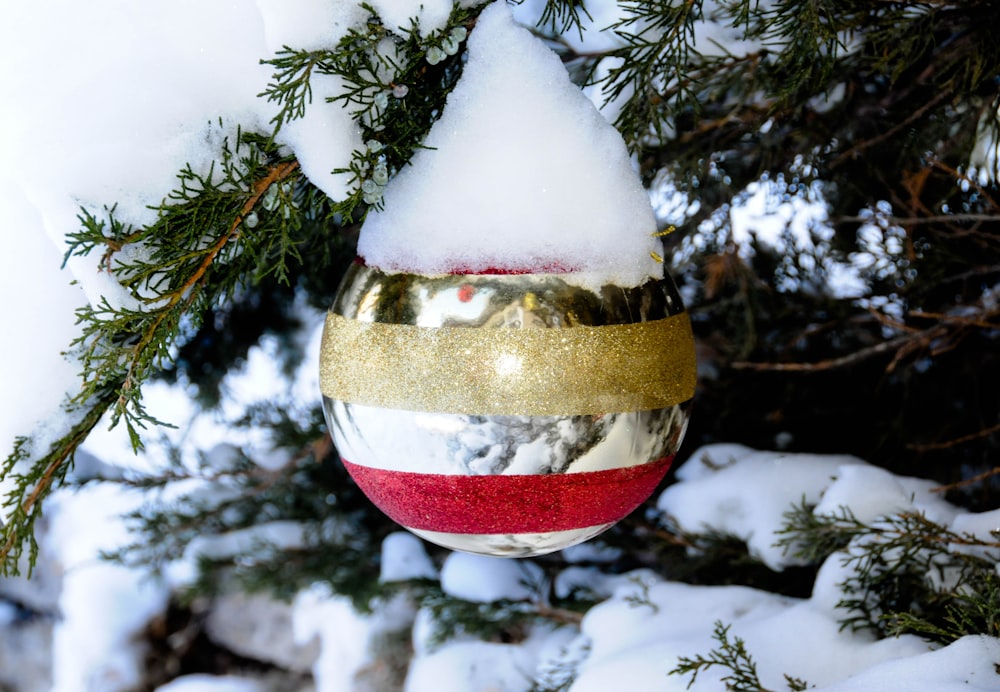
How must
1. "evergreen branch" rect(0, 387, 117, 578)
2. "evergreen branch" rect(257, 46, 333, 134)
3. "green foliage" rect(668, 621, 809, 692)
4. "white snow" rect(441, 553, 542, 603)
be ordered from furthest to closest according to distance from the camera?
"white snow" rect(441, 553, 542, 603) → "green foliage" rect(668, 621, 809, 692) → "evergreen branch" rect(0, 387, 117, 578) → "evergreen branch" rect(257, 46, 333, 134)

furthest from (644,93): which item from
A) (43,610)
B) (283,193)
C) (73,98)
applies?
(43,610)

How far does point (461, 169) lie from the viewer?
738 millimetres

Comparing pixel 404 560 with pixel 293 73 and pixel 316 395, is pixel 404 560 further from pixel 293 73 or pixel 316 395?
pixel 293 73

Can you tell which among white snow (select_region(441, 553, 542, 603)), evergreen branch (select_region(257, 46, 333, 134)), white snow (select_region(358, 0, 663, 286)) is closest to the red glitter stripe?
→ white snow (select_region(358, 0, 663, 286))

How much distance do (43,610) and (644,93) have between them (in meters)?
2.16

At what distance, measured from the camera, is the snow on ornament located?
71cm

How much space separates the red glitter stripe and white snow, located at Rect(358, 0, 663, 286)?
17cm

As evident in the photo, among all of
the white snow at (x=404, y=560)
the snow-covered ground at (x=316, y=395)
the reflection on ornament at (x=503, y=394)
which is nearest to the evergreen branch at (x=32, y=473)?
the snow-covered ground at (x=316, y=395)

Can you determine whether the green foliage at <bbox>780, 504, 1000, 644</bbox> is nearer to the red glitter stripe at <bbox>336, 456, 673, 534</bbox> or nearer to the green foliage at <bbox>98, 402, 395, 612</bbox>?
the red glitter stripe at <bbox>336, 456, 673, 534</bbox>

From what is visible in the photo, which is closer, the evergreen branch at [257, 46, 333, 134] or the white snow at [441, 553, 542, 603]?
the evergreen branch at [257, 46, 333, 134]

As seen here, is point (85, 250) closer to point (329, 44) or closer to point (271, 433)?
point (329, 44)

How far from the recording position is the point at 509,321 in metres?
0.71

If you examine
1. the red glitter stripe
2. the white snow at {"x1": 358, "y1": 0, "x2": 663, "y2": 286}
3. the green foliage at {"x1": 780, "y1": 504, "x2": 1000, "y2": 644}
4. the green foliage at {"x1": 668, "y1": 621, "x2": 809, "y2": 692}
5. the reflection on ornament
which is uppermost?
the white snow at {"x1": 358, "y1": 0, "x2": 663, "y2": 286}

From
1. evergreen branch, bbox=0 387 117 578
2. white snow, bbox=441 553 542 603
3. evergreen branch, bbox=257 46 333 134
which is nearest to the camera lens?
evergreen branch, bbox=257 46 333 134
